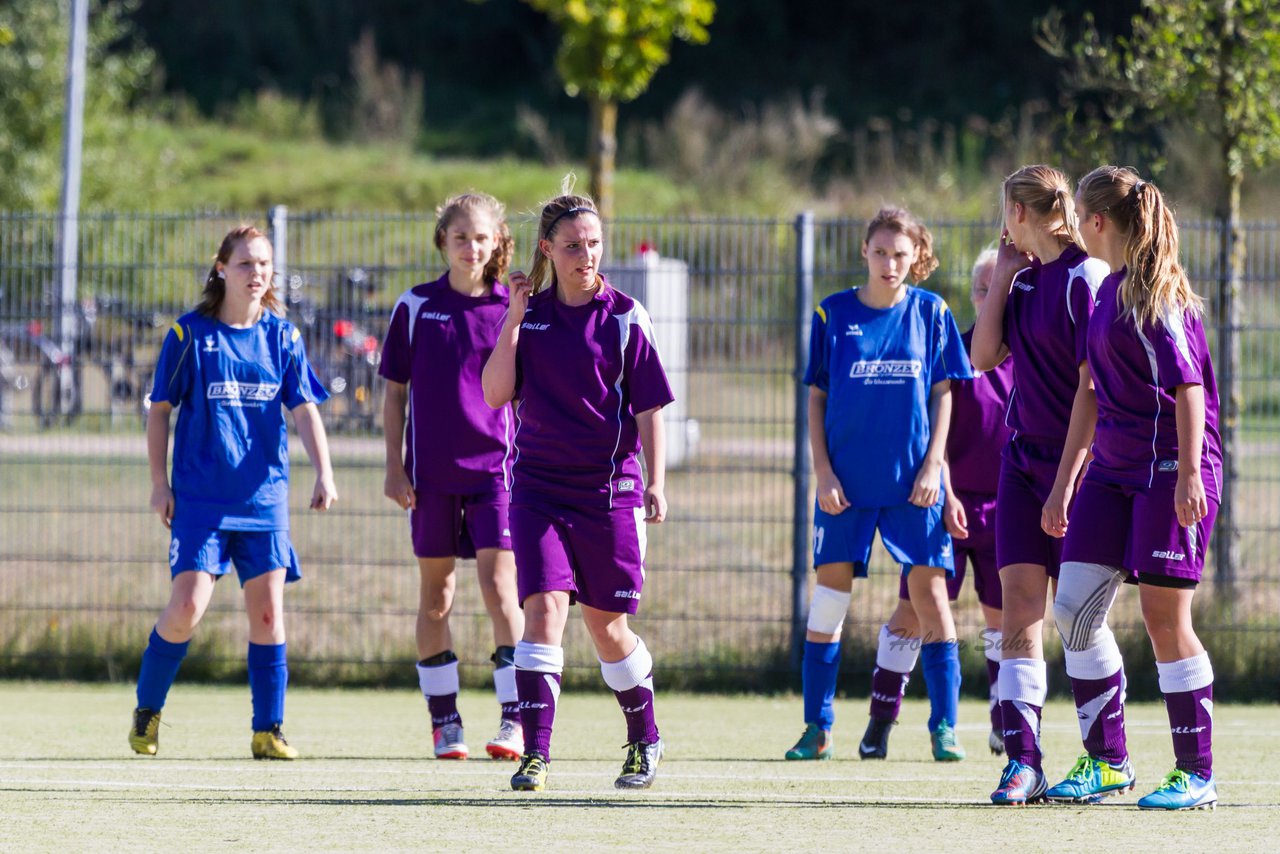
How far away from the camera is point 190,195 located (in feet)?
119

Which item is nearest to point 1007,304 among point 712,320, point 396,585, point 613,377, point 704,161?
point 613,377

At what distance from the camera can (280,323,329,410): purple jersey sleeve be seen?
7195 millimetres

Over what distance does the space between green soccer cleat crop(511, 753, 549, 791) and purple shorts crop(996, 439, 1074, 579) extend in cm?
165

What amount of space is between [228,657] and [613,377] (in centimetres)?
483

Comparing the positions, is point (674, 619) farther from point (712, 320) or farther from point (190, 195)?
point (190, 195)

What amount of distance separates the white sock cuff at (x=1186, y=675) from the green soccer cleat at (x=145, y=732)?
12.2 feet

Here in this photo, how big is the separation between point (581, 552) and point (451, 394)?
1313mm

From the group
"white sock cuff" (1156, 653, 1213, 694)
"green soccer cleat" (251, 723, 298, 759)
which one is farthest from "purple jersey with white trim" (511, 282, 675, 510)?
"white sock cuff" (1156, 653, 1213, 694)

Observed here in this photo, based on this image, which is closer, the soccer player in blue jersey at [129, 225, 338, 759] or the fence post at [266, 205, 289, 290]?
the soccer player in blue jersey at [129, 225, 338, 759]

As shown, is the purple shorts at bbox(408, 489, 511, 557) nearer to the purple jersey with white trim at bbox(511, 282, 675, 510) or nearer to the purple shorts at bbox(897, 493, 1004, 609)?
the purple jersey with white trim at bbox(511, 282, 675, 510)

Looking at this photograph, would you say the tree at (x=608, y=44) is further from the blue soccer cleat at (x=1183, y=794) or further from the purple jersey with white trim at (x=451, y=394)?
the blue soccer cleat at (x=1183, y=794)

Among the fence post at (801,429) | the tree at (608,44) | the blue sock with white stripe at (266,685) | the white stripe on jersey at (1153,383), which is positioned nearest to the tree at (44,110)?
the tree at (608,44)

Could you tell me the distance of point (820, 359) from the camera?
7.16 meters

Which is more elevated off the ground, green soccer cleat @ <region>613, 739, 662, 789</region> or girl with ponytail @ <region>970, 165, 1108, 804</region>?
girl with ponytail @ <region>970, 165, 1108, 804</region>
